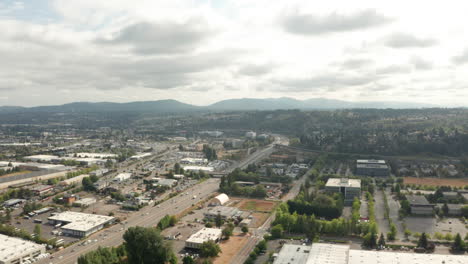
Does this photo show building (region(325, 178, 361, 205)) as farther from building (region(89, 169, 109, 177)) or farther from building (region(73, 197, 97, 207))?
building (region(89, 169, 109, 177))

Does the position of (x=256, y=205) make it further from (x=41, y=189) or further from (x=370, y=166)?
(x=41, y=189)

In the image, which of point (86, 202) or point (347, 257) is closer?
point (347, 257)

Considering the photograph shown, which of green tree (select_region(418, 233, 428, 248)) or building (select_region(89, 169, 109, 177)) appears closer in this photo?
green tree (select_region(418, 233, 428, 248))

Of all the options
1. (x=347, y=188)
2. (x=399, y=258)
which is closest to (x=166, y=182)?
(x=347, y=188)

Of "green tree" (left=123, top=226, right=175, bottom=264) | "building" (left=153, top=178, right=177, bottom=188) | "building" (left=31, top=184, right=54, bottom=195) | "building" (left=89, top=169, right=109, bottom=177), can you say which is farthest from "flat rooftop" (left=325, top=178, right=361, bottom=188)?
"building" (left=31, top=184, right=54, bottom=195)

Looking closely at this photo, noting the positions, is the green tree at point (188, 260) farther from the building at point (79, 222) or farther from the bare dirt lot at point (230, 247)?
the building at point (79, 222)

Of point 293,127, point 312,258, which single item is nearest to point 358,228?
point 312,258

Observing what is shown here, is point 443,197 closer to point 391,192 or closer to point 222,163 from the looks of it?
point 391,192
